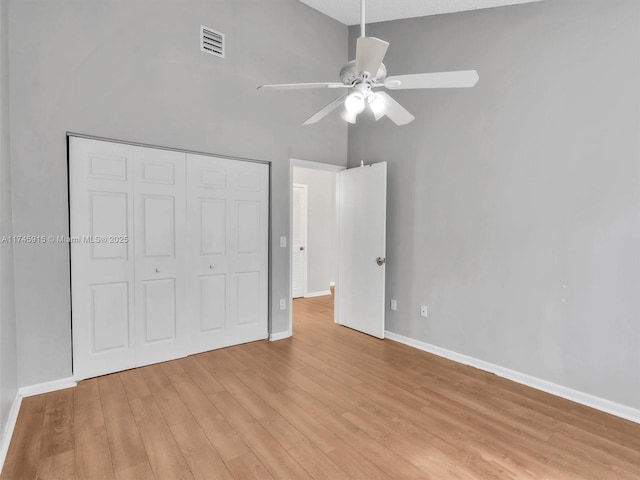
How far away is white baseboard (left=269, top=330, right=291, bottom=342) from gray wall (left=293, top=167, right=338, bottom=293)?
2334mm

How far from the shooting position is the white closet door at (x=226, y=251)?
3.34 metres

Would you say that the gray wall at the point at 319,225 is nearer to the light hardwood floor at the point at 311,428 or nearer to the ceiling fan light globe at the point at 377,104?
the light hardwood floor at the point at 311,428

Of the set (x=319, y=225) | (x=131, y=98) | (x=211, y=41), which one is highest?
(x=211, y=41)

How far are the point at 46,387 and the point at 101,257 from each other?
1.07 meters

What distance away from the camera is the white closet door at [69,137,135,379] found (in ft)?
8.92

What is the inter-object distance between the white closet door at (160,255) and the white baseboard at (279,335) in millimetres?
948

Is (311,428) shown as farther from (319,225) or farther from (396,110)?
(319,225)

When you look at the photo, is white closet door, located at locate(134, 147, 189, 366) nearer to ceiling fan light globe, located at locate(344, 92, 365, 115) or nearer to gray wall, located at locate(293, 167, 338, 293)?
ceiling fan light globe, located at locate(344, 92, 365, 115)

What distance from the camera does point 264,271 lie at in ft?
12.6

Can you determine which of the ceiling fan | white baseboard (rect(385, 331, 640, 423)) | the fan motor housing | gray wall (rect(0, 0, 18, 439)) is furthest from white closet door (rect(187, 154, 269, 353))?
the fan motor housing

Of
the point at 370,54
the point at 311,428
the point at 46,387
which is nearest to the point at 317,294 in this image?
the point at 311,428

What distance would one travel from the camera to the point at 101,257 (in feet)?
9.28

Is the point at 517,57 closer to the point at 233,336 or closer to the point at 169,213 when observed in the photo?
the point at 169,213

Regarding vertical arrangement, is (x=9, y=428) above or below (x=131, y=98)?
below
